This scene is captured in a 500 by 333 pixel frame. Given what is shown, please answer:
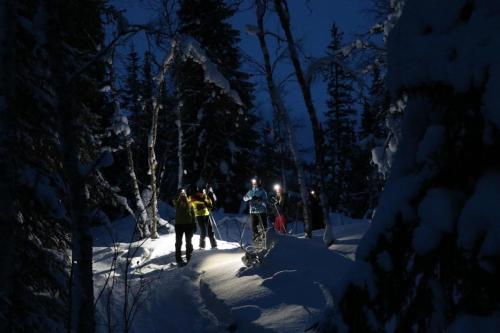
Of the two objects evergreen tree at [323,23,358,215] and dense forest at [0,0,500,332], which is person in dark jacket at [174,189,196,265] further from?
evergreen tree at [323,23,358,215]

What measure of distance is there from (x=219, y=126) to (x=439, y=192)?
69.9 ft

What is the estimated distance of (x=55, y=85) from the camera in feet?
15.3

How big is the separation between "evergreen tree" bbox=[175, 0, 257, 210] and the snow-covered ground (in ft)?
38.6

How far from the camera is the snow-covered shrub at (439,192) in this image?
1448mm

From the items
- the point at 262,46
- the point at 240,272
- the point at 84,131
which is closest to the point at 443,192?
the point at 84,131

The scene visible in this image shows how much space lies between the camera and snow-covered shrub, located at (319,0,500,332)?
1.45m

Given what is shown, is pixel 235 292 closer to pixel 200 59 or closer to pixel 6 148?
pixel 200 59

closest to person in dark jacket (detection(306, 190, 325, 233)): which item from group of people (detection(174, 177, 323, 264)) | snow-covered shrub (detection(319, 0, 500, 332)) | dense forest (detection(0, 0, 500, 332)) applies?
group of people (detection(174, 177, 323, 264))

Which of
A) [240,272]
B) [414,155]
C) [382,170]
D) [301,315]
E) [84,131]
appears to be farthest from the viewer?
[382,170]

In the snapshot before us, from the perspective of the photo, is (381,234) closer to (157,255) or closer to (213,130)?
(157,255)

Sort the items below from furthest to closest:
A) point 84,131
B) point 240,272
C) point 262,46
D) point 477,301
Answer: point 262,46, point 240,272, point 84,131, point 477,301

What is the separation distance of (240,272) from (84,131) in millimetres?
4152

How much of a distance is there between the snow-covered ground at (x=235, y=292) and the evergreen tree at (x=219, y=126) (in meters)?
11.8

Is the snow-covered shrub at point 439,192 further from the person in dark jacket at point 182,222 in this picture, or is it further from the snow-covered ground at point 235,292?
the person in dark jacket at point 182,222
